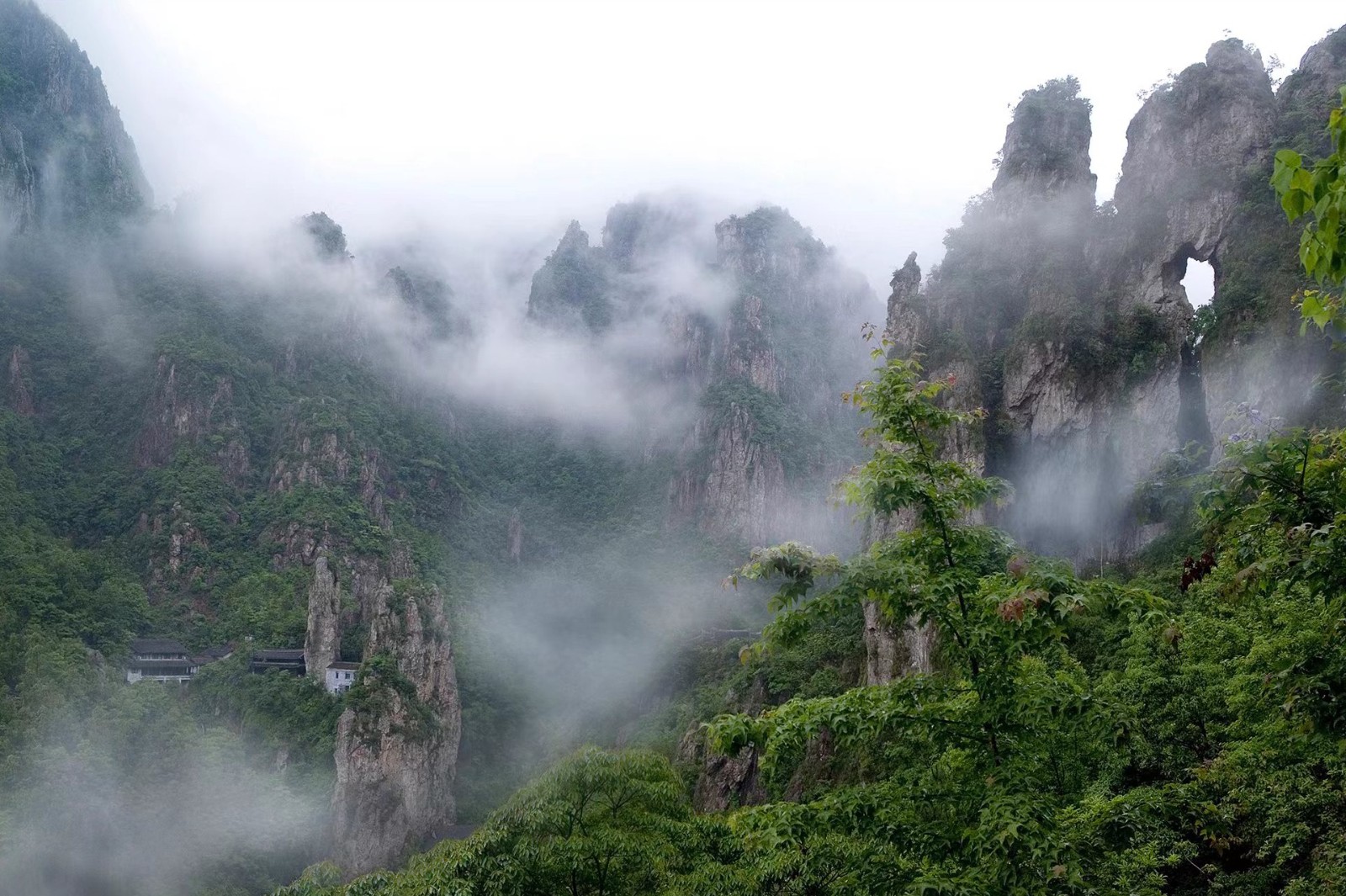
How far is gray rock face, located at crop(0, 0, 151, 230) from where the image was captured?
120 m

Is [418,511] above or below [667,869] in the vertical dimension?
above

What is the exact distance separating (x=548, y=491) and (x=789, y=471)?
41469 mm

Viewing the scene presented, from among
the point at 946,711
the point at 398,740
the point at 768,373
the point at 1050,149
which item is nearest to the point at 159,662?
the point at 398,740

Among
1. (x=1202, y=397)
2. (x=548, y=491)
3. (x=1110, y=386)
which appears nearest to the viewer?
(x=1202, y=397)

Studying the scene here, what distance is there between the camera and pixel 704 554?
10619 centimetres

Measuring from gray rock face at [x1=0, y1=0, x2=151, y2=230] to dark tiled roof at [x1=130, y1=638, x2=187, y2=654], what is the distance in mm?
84444

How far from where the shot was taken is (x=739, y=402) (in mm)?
122688

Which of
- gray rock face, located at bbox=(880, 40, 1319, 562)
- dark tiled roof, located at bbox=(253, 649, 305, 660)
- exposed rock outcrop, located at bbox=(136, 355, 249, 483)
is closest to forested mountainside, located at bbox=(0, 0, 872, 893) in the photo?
exposed rock outcrop, located at bbox=(136, 355, 249, 483)

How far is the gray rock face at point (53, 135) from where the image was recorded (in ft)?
395

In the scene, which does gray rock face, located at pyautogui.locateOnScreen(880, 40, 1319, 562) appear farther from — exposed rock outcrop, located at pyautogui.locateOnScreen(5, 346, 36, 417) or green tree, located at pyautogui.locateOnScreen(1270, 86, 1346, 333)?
exposed rock outcrop, located at pyautogui.locateOnScreen(5, 346, 36, 417)

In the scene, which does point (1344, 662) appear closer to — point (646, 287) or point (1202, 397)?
point (1202, 397)

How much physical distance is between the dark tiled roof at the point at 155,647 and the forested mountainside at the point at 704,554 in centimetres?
46

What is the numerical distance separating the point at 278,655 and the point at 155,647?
11.1 metres

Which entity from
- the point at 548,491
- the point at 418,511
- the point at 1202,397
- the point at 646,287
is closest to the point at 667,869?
the point at 1202,397
